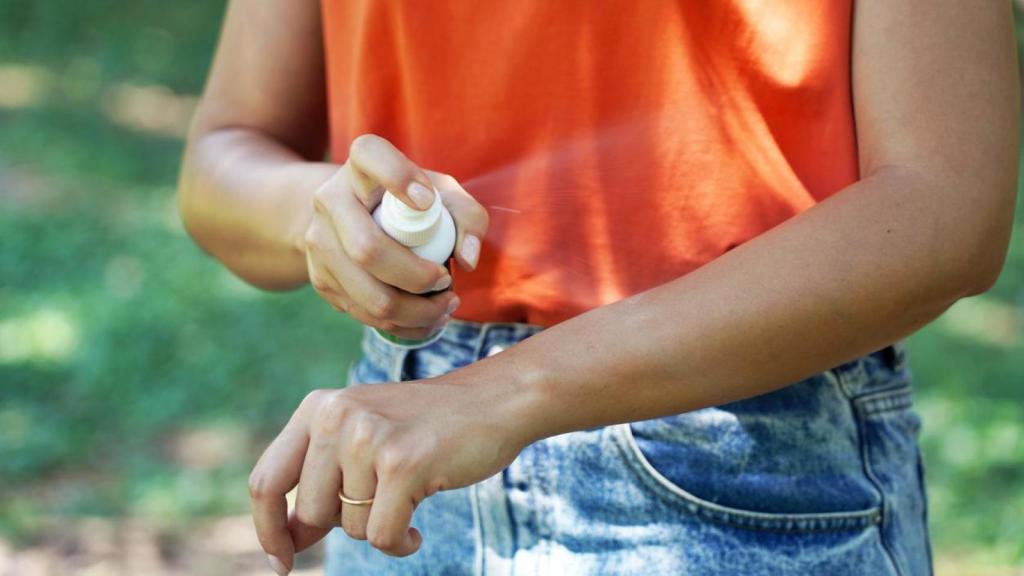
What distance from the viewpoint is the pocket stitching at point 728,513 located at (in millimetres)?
1223

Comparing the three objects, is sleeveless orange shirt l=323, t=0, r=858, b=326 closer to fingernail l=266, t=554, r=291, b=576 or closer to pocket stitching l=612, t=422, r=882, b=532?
pocket stitching l=612, t=422, r=882, b=532

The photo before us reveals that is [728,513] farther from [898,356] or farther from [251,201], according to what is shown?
[251,201]

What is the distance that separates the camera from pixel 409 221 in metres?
1.12

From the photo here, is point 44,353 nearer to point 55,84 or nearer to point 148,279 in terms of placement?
point 148,279

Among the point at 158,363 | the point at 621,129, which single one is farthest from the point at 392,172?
the point at 158,363

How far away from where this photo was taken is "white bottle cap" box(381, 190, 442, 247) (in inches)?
44.0

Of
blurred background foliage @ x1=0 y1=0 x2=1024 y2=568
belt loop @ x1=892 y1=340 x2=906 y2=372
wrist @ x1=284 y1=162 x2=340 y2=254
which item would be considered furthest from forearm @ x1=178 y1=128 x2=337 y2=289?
blurred background foliage @ x1=0 y1=0 x2=1024 y2=568

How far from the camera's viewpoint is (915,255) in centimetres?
109

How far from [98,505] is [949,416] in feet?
8.54

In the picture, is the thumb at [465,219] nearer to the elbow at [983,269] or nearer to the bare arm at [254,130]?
the bare arm at [254,130]

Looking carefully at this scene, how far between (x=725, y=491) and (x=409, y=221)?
0.40m

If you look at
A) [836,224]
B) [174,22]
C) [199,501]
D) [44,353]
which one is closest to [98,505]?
[199,501]

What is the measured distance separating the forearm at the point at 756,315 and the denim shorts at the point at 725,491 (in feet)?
0.47

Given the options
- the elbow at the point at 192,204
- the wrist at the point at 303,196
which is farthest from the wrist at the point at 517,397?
the elbow at the point at 192,204
